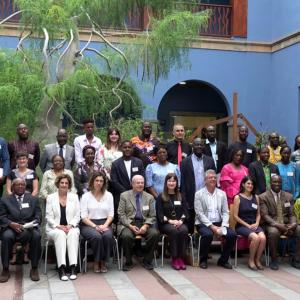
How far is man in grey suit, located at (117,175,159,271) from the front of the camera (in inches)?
280

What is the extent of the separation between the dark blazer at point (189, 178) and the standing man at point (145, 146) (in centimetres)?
54

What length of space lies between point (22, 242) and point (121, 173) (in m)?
1.67

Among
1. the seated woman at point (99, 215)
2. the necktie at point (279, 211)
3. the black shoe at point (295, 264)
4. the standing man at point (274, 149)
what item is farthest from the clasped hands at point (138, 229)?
the standing man at point (274, 149)

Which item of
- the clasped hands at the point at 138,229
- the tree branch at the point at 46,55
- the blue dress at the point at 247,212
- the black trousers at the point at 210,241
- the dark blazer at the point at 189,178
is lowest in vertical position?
the black trousers at the point at 210,241

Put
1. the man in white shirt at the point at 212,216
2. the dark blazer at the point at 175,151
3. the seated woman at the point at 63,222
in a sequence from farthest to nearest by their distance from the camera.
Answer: the dark blazer at the point at 175,151 < the man in white shirt at the point at 212,216 < the seated woman at the point at 63,222

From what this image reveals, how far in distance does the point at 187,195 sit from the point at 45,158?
2.09 metres

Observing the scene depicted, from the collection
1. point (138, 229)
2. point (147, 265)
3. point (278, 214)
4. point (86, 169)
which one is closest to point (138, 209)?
point (138, 229)

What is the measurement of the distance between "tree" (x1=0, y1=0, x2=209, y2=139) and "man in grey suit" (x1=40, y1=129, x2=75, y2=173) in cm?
105

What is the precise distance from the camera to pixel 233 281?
6.69 meters

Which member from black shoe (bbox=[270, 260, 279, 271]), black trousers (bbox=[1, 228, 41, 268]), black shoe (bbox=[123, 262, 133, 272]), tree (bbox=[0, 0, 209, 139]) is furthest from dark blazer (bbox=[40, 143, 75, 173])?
black shoe (bbox=[270, 260, 279, 271])

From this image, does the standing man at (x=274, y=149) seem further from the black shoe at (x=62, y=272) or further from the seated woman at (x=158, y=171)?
the black shoe at (x=62, y=272)

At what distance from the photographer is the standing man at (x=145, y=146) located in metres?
7.95

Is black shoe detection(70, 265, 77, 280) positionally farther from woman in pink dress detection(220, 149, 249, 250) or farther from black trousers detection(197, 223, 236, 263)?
woman in pink dress detection(220, 149, 249, 250)

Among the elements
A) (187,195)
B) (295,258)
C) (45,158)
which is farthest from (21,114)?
(295,258)
